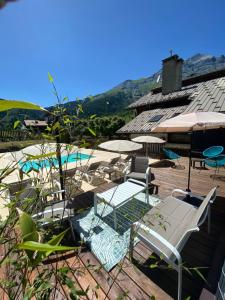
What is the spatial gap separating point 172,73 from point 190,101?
3543 mm

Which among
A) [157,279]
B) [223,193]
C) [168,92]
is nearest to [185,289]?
[157,279]

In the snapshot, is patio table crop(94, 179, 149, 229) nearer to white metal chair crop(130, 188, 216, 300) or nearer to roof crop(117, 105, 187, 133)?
white metal chair crop(130, 188, 216, 300)

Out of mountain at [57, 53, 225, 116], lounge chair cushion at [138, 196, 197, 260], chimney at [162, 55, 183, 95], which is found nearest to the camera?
mountain at [57, 53, 225, 116]

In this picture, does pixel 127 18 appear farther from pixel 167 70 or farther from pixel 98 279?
pixel 98 279

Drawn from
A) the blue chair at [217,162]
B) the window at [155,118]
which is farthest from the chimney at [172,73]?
the blue chair at [217,162]

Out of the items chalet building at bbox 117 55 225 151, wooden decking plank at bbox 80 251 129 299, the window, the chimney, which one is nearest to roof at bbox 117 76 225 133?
chalet building at bbox 117 55 225 151

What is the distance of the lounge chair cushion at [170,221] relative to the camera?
6.87ft

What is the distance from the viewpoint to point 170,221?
8.46 ft

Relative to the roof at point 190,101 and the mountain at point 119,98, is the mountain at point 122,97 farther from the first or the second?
the roof at point 190,101

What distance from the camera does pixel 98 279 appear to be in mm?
2182

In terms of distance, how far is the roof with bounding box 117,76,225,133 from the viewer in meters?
10.1

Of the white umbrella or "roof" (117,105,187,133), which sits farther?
"roof" (117,105,187,133)

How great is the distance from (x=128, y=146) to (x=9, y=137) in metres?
4.49

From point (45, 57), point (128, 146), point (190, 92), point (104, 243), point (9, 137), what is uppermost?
point (190, 92)
